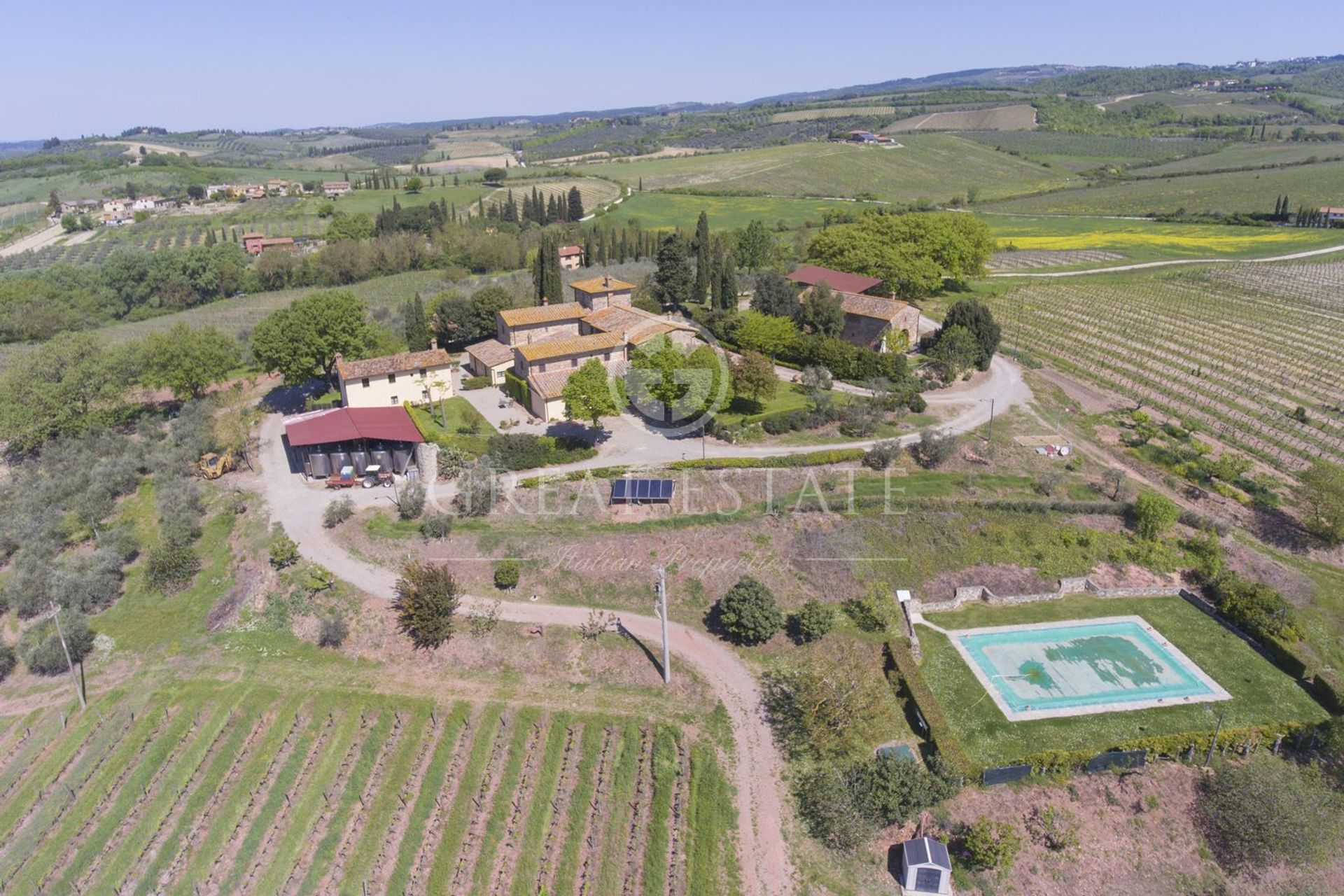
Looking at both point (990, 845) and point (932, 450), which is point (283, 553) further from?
point (932, 450)

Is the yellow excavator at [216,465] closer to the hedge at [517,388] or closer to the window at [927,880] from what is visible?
the hedge at [517,388]

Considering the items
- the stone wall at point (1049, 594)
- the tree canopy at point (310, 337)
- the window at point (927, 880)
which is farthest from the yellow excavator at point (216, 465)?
the window at point (927, 880)

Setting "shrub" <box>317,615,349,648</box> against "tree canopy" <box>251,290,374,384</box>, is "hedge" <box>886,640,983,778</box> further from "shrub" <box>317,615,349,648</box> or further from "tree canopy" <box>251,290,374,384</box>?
"tree canopy" <box>251,290,374,384</box>

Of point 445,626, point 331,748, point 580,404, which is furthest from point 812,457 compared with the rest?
point 331,748

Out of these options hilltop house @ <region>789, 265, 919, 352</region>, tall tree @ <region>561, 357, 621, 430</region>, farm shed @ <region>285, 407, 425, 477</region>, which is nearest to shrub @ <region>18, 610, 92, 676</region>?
farm shed @ <region>285, 407, 425, 477</region>

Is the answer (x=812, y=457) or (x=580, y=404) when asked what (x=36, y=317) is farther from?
(x=812, y=457)

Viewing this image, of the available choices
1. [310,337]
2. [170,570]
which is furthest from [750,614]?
[310,337]
